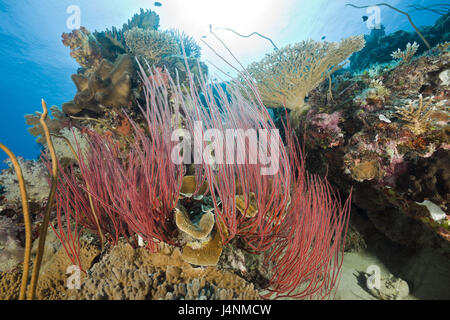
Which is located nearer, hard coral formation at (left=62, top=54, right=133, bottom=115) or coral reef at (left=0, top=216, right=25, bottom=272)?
coral reef at (left=0, top=216, right=25, bottom=272)

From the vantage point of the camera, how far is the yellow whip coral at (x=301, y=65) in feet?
14.4

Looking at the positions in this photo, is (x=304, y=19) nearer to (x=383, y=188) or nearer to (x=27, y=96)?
(x=383, y=188)

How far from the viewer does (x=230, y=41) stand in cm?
3544

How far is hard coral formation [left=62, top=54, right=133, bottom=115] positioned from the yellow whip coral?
319cm

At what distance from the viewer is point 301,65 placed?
4383mm

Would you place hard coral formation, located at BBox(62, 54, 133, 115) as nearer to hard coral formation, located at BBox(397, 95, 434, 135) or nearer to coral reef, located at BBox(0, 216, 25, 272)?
coral reef, located at BBox(0, 216, 25, 272)

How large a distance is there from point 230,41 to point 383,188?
4016 centimetres

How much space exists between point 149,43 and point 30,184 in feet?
Answer: 16.8

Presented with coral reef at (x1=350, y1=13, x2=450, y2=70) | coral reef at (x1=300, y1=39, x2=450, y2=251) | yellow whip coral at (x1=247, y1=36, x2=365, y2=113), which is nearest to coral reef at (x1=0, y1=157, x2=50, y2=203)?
coral reef at (x1=300, y1=39, x2=450, y2=251)

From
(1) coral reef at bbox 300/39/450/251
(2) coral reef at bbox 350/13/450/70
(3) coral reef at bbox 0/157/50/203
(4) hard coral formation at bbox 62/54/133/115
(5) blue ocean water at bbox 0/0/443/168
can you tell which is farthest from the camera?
(5) blue ocean water at bbox 0/0/443/168

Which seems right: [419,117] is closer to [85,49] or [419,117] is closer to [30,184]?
[30,184]

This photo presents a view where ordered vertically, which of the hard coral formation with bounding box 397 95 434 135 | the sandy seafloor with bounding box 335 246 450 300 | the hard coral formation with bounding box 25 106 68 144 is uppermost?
the hard coral formation with bounding box 25 106 68 144

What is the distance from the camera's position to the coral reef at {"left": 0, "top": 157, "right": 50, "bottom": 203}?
302 cm
